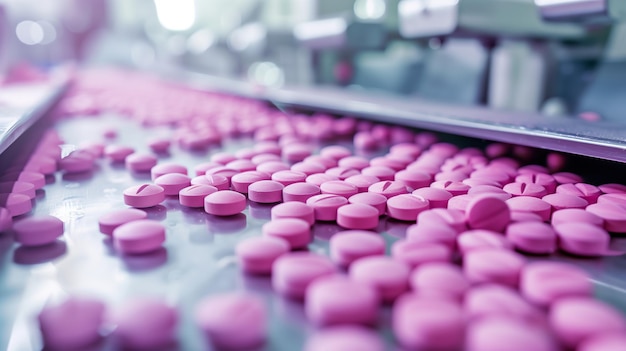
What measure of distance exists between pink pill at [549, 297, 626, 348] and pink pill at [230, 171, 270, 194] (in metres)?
0.76

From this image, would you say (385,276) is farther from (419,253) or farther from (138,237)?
(138,237)

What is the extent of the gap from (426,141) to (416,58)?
2388 millimetres

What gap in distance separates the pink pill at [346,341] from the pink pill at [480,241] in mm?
282

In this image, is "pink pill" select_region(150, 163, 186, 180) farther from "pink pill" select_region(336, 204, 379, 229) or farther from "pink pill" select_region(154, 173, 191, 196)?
"pink pill" select_region(336, 204, 379, 229)

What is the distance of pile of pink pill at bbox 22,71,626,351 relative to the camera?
1.80 ft

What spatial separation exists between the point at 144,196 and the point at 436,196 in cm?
66

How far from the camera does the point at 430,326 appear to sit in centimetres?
53

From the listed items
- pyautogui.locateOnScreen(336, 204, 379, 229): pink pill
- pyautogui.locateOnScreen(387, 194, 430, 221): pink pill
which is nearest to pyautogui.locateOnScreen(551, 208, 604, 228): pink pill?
pyautogui.locateOnScreen(387, 194, 430, 221): pink pill

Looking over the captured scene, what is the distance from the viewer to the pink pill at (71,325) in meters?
0.55

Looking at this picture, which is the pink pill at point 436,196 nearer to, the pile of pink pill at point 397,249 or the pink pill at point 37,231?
the pile of pink pill at point 397,249

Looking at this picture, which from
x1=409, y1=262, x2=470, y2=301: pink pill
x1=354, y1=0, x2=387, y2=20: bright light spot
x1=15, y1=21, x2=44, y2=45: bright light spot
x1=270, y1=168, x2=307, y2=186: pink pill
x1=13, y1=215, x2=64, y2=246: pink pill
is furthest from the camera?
x1=15, y1=21, x2=44, y2=45: bright light spot

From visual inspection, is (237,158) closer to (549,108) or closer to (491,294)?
(491,294)

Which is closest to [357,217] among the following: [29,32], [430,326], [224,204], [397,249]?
[397,249]

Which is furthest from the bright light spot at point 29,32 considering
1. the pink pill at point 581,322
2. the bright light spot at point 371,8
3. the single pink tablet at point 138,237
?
the pink pill at point 581,322
